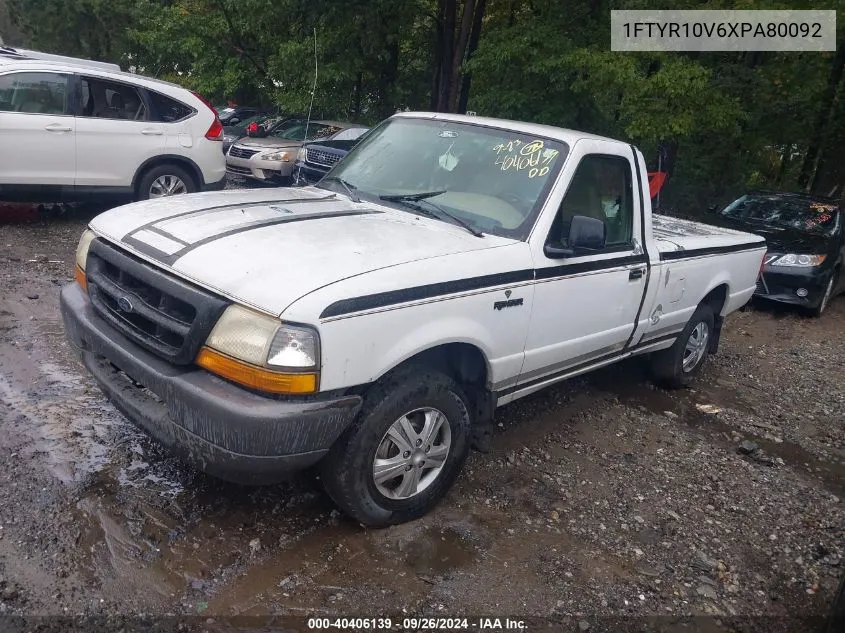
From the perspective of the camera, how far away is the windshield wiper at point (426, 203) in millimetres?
3711

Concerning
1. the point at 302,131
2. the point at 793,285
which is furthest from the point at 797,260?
the point at 302,131

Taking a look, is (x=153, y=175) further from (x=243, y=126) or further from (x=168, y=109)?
(x=243, y=126)

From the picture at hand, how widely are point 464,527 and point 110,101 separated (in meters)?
7.01

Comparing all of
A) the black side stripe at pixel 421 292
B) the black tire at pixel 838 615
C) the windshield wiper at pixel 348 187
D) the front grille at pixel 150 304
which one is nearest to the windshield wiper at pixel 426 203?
the windshield wiper at pixel 348 187

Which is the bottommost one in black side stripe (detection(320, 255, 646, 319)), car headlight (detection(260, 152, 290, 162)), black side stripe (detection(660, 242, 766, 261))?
car headlight (detection(260, 152, 290, 162))

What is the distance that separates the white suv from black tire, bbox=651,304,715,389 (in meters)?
6.04

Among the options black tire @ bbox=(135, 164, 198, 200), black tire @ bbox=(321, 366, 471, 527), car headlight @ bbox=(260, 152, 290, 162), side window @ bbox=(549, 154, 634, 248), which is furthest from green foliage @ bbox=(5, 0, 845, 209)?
black tire @ bbox=(321, 366, 471, 527)

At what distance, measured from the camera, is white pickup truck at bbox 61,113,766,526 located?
2.73 meters

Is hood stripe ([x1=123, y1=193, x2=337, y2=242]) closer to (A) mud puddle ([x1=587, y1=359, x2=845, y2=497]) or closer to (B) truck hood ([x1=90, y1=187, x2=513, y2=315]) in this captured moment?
(B) truck hood ([x1=90, y1=187, x2=513, y2=315])

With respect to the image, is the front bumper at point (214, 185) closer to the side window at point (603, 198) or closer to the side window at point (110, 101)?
the side window at point (110, 101)

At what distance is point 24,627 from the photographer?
254cm

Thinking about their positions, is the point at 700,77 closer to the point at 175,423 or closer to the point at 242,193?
the point at 242,193

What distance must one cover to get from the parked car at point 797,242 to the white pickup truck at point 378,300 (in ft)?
16.9

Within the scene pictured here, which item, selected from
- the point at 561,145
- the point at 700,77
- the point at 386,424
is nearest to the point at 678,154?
the point at 700,77
